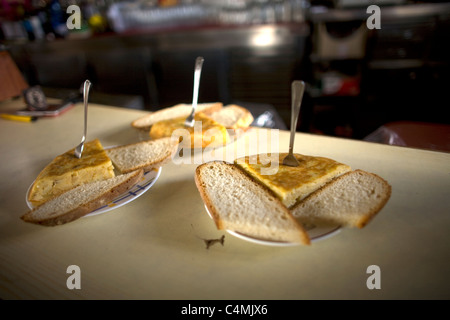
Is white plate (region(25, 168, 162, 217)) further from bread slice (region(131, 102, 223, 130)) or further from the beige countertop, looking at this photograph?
bread slice (region(131, 102, 223, 130))

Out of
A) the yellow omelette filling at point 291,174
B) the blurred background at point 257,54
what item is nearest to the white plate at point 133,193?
the yellow omelette filling at point 291,174

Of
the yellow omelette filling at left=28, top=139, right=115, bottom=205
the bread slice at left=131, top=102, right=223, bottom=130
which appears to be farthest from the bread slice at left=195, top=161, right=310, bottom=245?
the bread slice at left=131, top=102, right=223, bottom=130

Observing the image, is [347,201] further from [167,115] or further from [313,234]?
[167,115]

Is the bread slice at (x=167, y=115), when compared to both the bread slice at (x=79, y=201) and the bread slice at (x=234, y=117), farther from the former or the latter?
the bread slice at (x=79, y=201)

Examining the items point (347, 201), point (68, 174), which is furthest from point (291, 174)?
point (68, 174)
